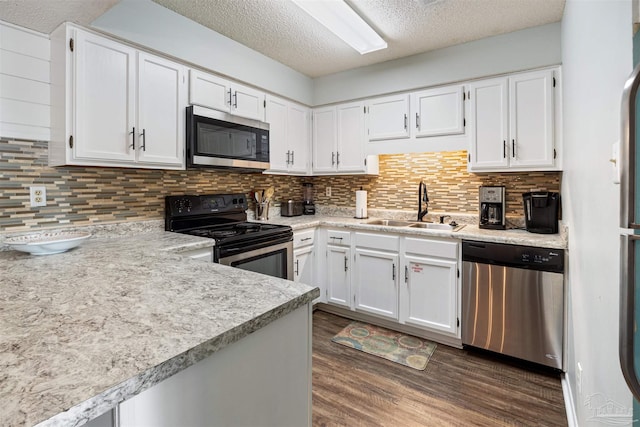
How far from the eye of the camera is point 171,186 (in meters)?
2.64

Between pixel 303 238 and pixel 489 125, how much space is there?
1.85m

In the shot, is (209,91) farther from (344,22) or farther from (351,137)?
(351,137)

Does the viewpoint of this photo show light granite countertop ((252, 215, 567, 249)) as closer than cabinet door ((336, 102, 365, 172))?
Yes

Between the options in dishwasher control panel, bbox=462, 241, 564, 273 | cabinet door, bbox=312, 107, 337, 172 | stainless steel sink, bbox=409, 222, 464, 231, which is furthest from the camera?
cabinet door, bbox=312, 107, 337, 172

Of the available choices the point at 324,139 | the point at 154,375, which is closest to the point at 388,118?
the point at 324,139

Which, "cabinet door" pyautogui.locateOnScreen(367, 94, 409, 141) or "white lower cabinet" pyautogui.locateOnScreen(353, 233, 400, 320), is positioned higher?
"cabinet door" pyautogui.locateOnScreen(367, 94, 409, 141)

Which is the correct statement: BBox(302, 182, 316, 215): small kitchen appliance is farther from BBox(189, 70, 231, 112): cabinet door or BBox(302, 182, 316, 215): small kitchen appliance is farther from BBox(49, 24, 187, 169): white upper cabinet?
BBox(49, 24, 187, 169): white upper cabinet

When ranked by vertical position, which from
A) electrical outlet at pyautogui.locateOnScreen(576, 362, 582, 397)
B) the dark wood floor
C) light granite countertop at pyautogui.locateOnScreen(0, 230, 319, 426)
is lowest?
the dark wood floor

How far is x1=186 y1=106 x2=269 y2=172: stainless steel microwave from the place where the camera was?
243cm

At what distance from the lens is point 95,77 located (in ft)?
6.37

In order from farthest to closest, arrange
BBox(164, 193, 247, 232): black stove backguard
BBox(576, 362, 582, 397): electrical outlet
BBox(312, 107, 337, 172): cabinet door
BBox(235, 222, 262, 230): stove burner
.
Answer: BBox(312, 107, 337, 172): cabinet door, BBox(235, 222, 262, 230): stove burner, BBox(164, 193, 247, 232): black stove backguard, BBox(576, 362, 582, 397): electrical outlet

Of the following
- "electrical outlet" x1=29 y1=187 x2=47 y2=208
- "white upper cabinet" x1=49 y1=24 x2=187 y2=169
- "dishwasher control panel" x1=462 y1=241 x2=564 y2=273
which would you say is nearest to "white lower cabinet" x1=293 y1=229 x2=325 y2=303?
"white upper cabinet" x1=49 y1=24 x2=187 y2=169

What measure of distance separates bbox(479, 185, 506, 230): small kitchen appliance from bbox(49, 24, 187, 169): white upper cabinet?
2420 millimetres

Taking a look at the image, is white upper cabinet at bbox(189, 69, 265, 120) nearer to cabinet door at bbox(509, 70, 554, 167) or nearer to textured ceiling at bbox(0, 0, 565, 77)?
textured ceiling at bbox(0, 0, 565, 77)
